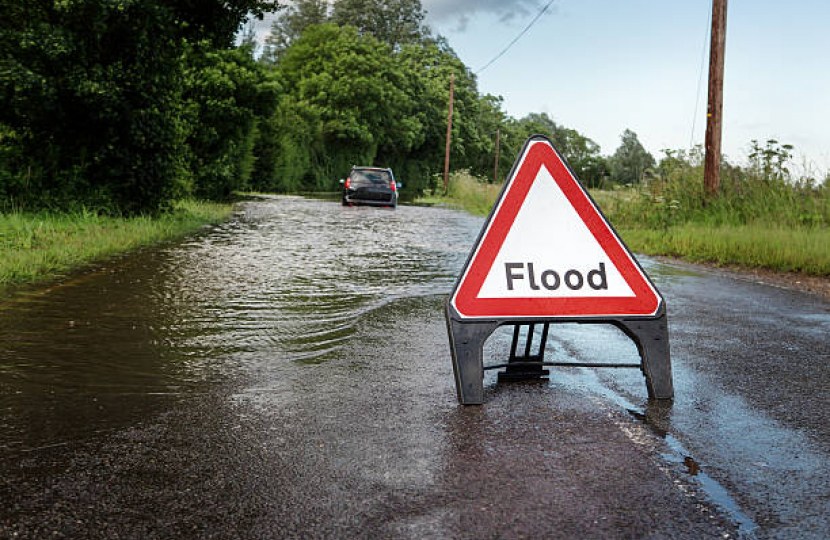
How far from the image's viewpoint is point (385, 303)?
8.14 metres

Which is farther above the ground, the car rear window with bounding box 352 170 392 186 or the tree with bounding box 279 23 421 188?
the tree with bounding box 279 23 421 188

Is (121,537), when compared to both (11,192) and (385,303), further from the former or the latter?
(11,192)

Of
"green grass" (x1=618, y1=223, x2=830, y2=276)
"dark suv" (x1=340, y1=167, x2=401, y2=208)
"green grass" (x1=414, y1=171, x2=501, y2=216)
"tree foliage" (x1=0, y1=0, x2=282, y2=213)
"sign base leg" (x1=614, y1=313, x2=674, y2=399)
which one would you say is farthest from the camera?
"green grass" (x1=414, y1=171, x2=501, y2=216)

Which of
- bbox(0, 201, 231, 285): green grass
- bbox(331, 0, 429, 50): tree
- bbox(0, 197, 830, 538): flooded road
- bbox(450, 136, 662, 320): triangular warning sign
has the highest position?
bbox(331, 0, 429, 50): tree

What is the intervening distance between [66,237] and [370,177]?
19127 mm

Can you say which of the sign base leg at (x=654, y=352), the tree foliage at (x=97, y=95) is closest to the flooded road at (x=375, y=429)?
the sign base leg at (x=654, y=352)

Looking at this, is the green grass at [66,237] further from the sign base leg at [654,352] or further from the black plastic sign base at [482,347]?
the sign base leg at [654,352]

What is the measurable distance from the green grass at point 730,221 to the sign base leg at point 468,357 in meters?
8.21

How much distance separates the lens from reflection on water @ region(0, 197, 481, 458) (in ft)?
14.8

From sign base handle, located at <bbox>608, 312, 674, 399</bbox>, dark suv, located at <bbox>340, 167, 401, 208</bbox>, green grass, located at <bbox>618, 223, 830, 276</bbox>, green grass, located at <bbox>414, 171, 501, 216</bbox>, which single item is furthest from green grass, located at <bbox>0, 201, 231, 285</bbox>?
green grass, located at <bbox>414, 171, 501, 216</bbox>

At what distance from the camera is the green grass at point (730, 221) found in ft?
40.0

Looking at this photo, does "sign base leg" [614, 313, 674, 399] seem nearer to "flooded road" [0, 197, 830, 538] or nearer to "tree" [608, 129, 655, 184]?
"flooded road" [0, 197, 830, 538]

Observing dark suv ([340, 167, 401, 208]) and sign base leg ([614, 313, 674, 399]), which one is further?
dark suv ([340, 167, 401, 208])

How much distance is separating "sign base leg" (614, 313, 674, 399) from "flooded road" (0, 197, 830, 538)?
162 millimetres
